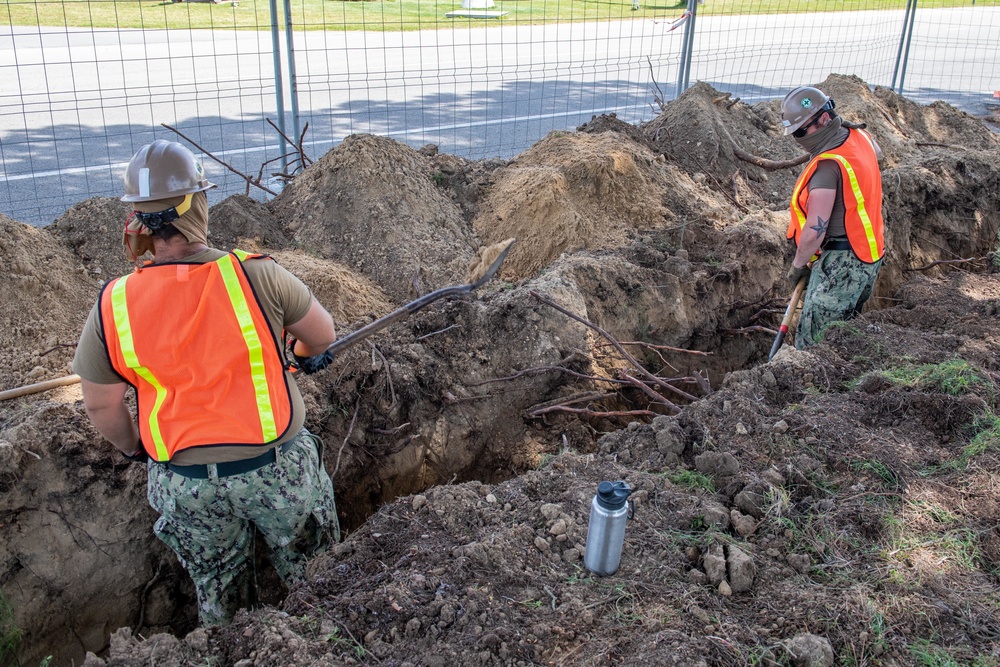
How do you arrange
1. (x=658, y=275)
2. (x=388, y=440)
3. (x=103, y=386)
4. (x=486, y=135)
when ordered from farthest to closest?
1. (x=486, y=135)
2. (x=658, y=275)
3. (x=388, y=440)
4. (x=103, y=386)

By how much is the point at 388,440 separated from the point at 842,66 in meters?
15.1

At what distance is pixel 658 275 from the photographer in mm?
5938

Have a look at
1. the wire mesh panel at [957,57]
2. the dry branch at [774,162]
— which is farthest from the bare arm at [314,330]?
the wire mesh panel at [957,57]

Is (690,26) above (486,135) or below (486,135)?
above

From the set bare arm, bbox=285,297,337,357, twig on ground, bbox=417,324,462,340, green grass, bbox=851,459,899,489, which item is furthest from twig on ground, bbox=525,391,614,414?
bare arm, bbox=285,297,337,357

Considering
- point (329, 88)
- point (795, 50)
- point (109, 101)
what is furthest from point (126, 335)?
point (795, 50)

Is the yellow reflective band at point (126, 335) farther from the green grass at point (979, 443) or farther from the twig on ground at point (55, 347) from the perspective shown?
the green grass at point (979, 443)

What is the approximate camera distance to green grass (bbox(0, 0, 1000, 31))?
10336mm

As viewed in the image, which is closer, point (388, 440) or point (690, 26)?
point (388, 440)

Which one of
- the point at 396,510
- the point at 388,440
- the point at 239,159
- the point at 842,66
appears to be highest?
the point at 842,66

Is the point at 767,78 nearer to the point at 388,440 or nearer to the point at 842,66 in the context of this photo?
the point at 842,66

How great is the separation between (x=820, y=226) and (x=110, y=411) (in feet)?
13.5

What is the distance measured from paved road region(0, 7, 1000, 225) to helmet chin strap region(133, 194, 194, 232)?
13.9 ft

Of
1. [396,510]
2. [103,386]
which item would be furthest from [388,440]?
[103,386]
